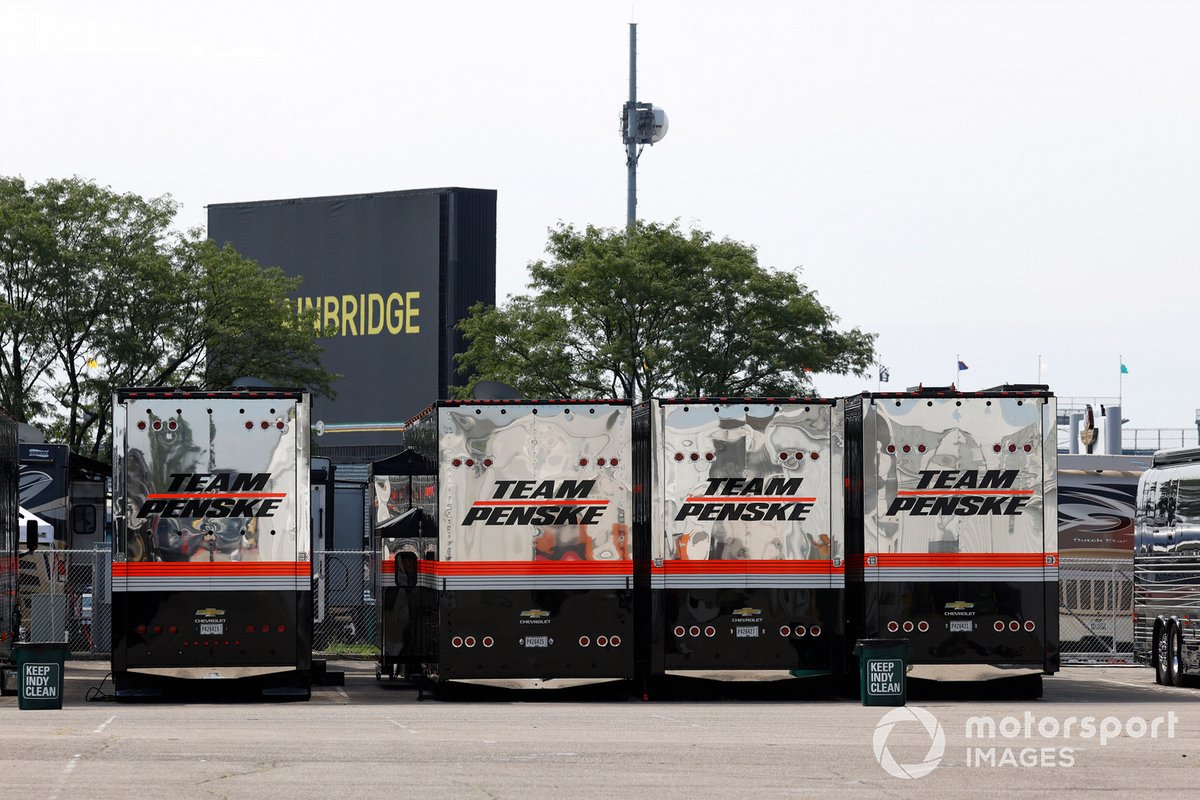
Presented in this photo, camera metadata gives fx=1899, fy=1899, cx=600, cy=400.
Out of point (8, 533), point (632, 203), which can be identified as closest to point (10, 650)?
point (8, 533)

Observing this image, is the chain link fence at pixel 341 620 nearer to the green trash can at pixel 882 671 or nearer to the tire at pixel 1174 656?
the green trash can at pixel 882 671

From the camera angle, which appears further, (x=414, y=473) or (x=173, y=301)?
(x=173, y=301)

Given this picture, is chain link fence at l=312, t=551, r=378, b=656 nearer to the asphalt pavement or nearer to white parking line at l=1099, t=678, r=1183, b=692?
the asphalt pavement

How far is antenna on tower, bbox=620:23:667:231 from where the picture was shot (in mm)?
47906

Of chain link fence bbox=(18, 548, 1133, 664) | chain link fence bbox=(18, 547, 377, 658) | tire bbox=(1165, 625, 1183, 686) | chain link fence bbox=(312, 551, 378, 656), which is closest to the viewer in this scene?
tire bbox=(1165, 625, 1183, 686)

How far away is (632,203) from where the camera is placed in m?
47.6

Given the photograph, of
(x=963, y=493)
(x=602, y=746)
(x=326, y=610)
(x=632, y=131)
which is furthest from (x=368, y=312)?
(x=602, y=746)

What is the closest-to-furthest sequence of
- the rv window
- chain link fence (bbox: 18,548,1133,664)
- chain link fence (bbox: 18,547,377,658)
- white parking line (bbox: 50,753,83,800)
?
white parking line (bbox: 50,753,83,800), chain link fence (bbox: 18,547,377,658), chain link fence (bbox: 18,548,1133,664), the rv window

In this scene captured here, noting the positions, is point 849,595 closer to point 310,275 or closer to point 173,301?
point 173,301

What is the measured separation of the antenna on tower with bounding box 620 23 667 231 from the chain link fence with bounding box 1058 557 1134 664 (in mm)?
18515

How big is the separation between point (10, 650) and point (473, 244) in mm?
36432

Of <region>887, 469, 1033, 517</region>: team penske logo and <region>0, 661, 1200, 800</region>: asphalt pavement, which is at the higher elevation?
<region>887, 469, 1033, 517</region>: team penske logo

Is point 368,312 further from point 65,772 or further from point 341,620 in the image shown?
point 65,772

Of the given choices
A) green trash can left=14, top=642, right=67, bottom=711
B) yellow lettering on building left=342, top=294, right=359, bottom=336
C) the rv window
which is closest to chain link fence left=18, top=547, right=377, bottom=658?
the rv window
